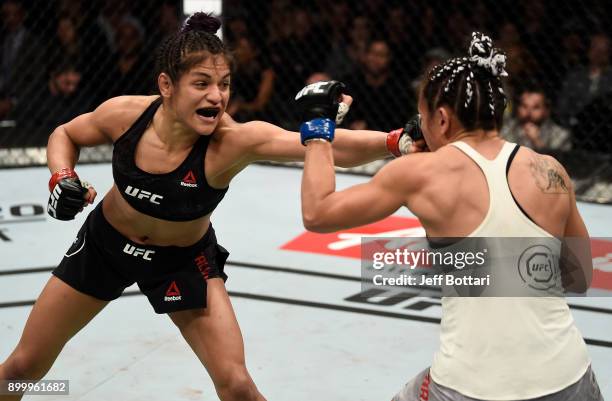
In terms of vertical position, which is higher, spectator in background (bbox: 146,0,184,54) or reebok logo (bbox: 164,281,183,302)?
spectator in background (bbox: 146,0,184,54)

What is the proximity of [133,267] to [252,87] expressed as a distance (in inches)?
153

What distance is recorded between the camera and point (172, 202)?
241cm

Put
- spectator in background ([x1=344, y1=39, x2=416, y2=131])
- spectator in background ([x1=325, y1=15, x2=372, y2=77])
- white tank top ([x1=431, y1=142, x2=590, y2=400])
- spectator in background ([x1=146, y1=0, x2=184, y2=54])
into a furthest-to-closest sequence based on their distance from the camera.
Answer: spectator in background ([x1=146, y1=0, x2=184, y2=54]) < spectator in background ([x1=325, y1=15, x2=372, y2=77]) < spectator in background ([x1=344, y1=39, x2=416, y2=131]) < white tank top ([x1=431, y1=142, x2=590, y2=400])

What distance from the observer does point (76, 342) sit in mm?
3352

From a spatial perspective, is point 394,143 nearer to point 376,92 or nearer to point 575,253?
point 575,253

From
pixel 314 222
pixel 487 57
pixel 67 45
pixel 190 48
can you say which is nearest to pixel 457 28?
pixel 67 45

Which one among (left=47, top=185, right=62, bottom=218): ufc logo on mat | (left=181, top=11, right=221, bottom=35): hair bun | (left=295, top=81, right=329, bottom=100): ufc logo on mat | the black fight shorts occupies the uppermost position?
(left=181, top=11, right=221, bottom=35): hair bun

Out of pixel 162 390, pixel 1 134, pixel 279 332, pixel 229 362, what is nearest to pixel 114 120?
pixel 229 362

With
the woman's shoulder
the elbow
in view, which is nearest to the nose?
the woman's shoulder

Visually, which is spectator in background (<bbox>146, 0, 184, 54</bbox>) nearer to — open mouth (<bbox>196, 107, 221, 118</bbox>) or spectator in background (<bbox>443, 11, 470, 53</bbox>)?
spectator in background (<bbox>443, 11, 470, 53</bbox>)

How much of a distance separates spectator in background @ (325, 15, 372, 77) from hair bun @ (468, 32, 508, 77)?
4222 millimetres

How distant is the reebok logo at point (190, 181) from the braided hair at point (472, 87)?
750mm

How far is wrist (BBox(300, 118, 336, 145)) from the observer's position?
198 cm

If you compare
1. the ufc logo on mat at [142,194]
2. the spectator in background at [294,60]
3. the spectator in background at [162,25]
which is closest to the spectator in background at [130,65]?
the spectator in background at [162,25]
